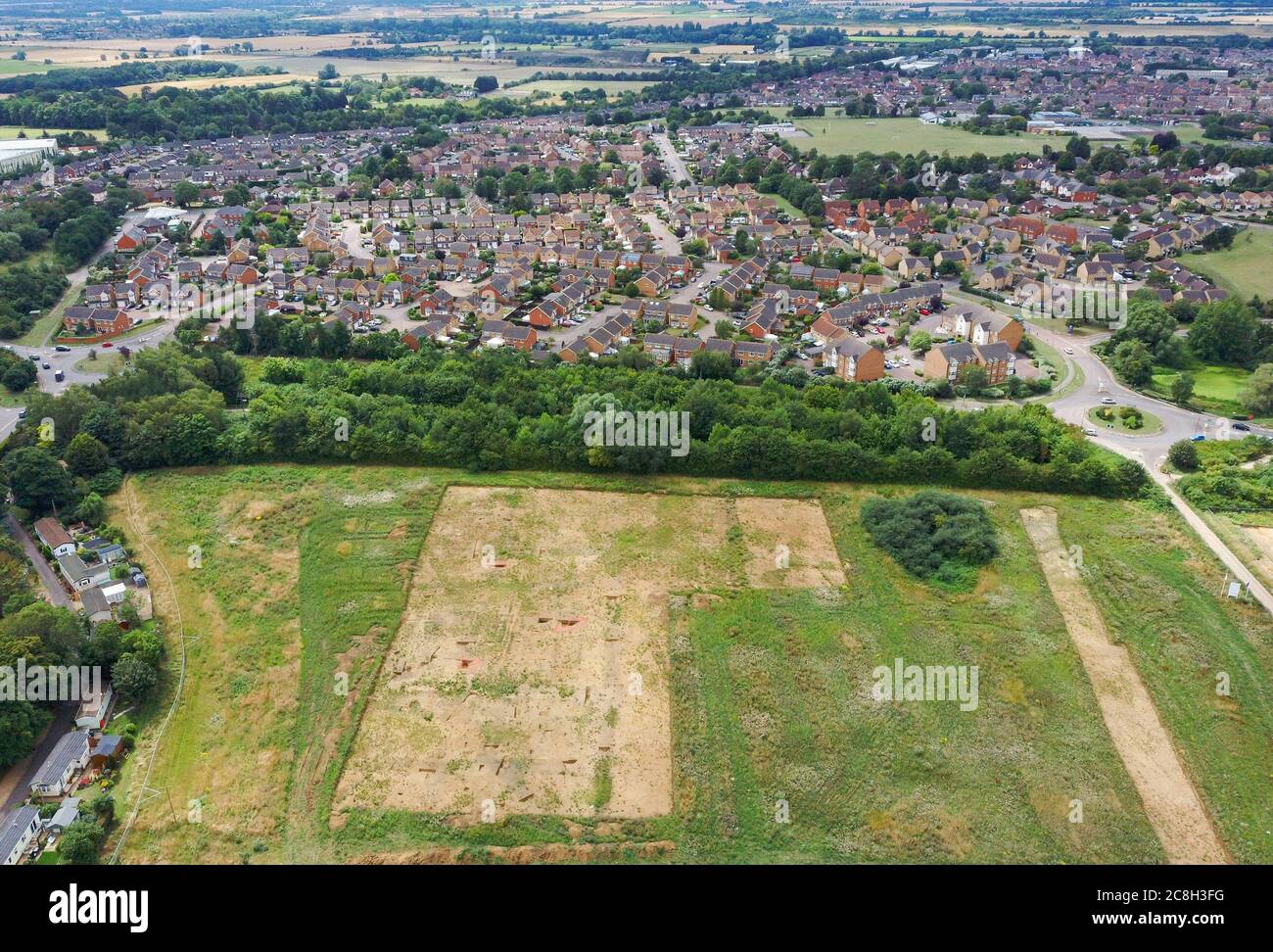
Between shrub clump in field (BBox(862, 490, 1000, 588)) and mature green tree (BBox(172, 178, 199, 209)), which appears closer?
shrub clump in field (BBox(862, 490, 1000, 588))

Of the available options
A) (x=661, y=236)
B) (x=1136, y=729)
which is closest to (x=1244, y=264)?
(x=661, y=236)

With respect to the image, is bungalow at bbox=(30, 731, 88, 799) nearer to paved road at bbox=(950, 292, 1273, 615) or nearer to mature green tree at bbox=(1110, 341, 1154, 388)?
paved road at bbox=(950, 292, 1273, 615)

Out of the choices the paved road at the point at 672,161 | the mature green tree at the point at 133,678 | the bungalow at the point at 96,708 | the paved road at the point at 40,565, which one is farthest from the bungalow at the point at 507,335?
the paved road at the point at 672,161

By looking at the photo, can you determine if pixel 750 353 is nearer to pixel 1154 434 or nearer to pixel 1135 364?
pixel 1154 434

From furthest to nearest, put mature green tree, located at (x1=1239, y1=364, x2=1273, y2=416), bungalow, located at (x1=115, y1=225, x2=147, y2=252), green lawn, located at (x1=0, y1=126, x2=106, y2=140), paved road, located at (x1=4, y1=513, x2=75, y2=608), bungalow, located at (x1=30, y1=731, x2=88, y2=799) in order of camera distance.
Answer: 1. green lawn, located at (x1=0, y1=126, x2=106, y2=140)
2. bungalow, located at (x1=115, y1=225, x2=147, y2=252)
3. mature green tree, located at (x1=1239, y1=364, x2=1273, y2=416)
4. paved road, located at (x1=4, y1=513, x2=75, y2=608)
5. bungalow, located at (x1=30, y1=731, x2=88, y2=799)

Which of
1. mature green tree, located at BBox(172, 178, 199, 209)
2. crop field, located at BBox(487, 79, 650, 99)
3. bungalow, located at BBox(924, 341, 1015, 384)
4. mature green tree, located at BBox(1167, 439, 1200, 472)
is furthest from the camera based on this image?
crop field, located at BBox(487, 79, 650, 99)

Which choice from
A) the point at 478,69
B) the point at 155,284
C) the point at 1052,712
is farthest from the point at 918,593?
the point at 478,69

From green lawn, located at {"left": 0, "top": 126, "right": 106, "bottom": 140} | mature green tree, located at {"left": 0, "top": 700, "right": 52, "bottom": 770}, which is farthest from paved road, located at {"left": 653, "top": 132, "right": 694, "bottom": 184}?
mature green tree, located at {"left": 0, "top": 700, "right": 52, "bottom": 770}
